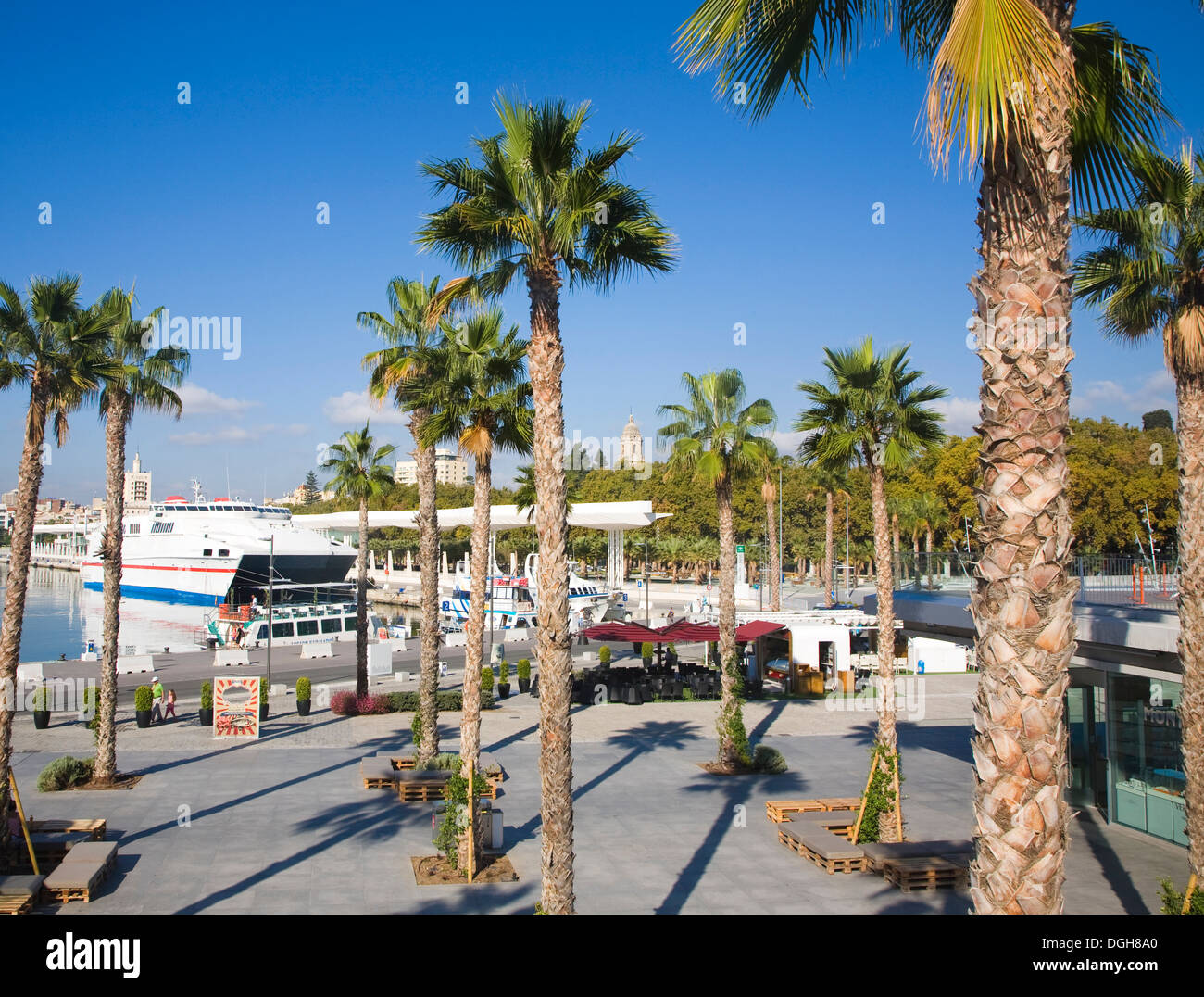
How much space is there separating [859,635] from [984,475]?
1680 inches

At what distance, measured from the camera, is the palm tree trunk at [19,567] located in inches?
551

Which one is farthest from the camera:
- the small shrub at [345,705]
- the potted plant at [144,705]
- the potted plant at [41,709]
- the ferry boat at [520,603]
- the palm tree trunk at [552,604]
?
the ferry boat at [520,603]

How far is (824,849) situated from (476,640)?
6.88 meters

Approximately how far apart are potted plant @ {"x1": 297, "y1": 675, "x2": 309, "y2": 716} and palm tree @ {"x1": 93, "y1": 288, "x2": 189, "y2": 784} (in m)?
8.13

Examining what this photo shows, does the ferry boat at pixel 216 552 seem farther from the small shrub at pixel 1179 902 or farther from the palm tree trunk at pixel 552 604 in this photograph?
the small shrub at pixel 1179 902

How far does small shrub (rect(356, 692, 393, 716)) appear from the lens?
1143 inches

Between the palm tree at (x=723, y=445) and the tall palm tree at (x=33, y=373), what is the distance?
12979mm

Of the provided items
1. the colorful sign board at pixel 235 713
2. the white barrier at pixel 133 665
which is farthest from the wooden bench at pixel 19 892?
the white barrier at pixel 133 665

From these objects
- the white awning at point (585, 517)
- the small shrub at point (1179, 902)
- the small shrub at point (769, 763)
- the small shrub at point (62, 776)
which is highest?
the white awning at point (585, 517)

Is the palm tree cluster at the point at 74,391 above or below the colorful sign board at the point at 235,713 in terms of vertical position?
above

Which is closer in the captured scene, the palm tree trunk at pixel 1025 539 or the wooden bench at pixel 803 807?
the palm tree trunk at pixel 1025 539

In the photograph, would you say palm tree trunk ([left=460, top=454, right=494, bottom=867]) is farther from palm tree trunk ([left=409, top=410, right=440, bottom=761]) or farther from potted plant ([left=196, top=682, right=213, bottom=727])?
potted plant ([left=196, top=682, right=213, bottom=727])
